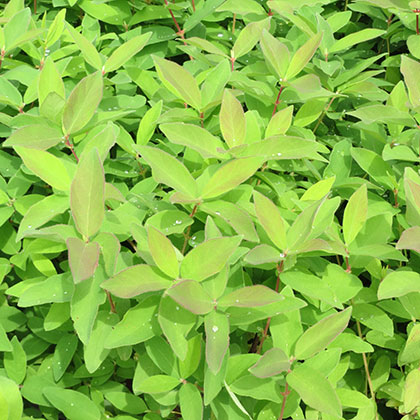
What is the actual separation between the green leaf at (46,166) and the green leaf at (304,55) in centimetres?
48

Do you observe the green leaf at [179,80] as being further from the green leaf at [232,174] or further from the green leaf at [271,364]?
the green leaf at [271,364]

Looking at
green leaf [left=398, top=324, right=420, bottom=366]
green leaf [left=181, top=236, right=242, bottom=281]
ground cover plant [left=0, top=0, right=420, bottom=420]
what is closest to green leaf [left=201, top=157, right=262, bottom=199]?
ground cover plant [left=0, top=0, right=420, bottom=420]

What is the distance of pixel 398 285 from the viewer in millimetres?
871

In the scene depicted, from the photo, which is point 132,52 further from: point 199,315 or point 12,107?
point 199,315

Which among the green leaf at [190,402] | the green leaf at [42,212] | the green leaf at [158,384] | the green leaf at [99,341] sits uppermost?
the green leaf at [42,212]

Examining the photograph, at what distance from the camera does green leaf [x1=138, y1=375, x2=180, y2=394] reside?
87 cm

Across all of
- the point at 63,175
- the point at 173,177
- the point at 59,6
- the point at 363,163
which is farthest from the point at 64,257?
the point at 59,6

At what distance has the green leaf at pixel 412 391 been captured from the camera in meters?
0.91

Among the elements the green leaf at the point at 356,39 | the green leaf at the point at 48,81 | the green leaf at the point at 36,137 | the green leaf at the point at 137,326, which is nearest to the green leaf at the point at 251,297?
the green leaf at the point at 137,326

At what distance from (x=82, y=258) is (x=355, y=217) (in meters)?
0.45

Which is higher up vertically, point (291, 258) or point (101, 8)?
point (101, 8)

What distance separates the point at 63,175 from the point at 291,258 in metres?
0.40

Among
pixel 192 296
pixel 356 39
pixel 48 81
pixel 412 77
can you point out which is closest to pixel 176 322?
pixel 192 296

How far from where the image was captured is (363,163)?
1111mm
